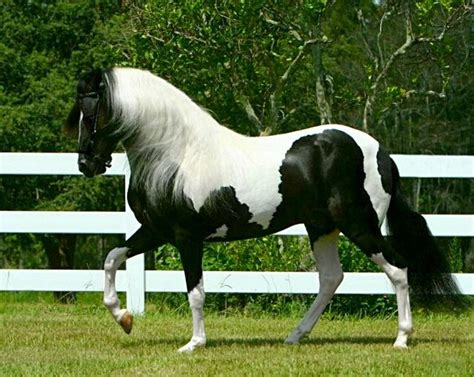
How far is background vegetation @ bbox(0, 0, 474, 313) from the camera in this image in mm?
12250

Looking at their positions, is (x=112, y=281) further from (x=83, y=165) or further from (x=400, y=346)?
(x=400, y=346)

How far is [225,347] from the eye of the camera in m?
6.77

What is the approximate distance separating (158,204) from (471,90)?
62.3 feet

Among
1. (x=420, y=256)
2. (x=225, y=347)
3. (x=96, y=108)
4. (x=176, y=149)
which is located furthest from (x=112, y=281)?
(x=420, y=256)

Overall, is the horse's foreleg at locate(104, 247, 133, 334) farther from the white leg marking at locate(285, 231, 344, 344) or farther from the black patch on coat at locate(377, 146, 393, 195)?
the black patch on coat at locate(377, 146, 393, 195)

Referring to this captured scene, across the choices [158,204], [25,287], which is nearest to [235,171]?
[158,204]

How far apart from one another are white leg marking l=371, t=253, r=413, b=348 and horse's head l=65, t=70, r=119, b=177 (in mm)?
1925

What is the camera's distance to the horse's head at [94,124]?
6.66 m

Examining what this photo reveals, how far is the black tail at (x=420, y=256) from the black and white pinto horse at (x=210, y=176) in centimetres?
29

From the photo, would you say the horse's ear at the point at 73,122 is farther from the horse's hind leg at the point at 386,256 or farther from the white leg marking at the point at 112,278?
the horse's hind leg at the point at 386,256

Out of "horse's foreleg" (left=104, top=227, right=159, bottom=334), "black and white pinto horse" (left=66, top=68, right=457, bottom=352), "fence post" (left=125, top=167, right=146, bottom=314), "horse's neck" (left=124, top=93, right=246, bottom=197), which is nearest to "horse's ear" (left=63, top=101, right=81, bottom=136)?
"black and white pinto horse" (left=66, top=68, right=457, bottom=352)

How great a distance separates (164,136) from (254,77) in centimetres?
761

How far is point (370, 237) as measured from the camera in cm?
686

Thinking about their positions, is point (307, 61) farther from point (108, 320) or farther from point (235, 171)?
point (235, 171)
